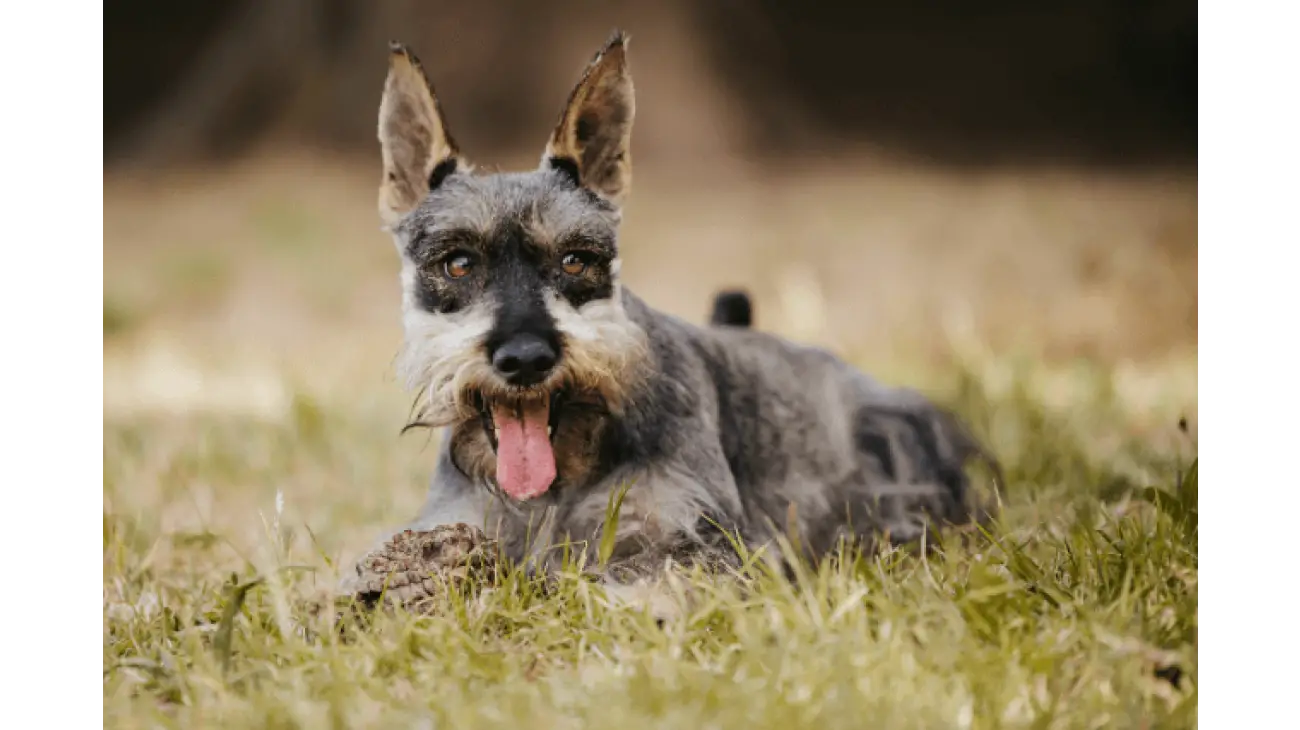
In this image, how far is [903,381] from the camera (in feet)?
19.0

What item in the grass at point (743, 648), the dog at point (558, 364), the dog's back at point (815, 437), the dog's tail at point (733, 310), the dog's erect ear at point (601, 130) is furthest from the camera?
the dog's tail at point (733, 310)

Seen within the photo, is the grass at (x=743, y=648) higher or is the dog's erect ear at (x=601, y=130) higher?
the dog's erect ear at (x=601, y=130)

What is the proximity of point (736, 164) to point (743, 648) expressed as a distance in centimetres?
670

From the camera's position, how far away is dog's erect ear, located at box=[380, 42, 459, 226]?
2.83 meters

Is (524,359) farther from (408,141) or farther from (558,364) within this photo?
(408,141)

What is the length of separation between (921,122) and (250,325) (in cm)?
550

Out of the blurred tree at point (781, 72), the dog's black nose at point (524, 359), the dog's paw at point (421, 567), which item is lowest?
the dog's paw at point (421, 567)

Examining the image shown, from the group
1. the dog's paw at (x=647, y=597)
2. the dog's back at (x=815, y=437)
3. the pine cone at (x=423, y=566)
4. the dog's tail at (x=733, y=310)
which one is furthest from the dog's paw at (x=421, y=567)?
the dog's tail at (x=733, y=310)

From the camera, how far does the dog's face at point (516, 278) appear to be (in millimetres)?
2605

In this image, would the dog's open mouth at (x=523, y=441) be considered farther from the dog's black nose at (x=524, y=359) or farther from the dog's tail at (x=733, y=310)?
the dog's tail at (x=733, y=310)

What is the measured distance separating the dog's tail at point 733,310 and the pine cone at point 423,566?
5.72ft

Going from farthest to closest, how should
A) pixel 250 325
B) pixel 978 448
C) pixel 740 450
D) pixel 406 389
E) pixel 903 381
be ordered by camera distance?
pixel 250 325, pixel 903 381, pixel 978 448, pixel 740 450, pixel 406 389
